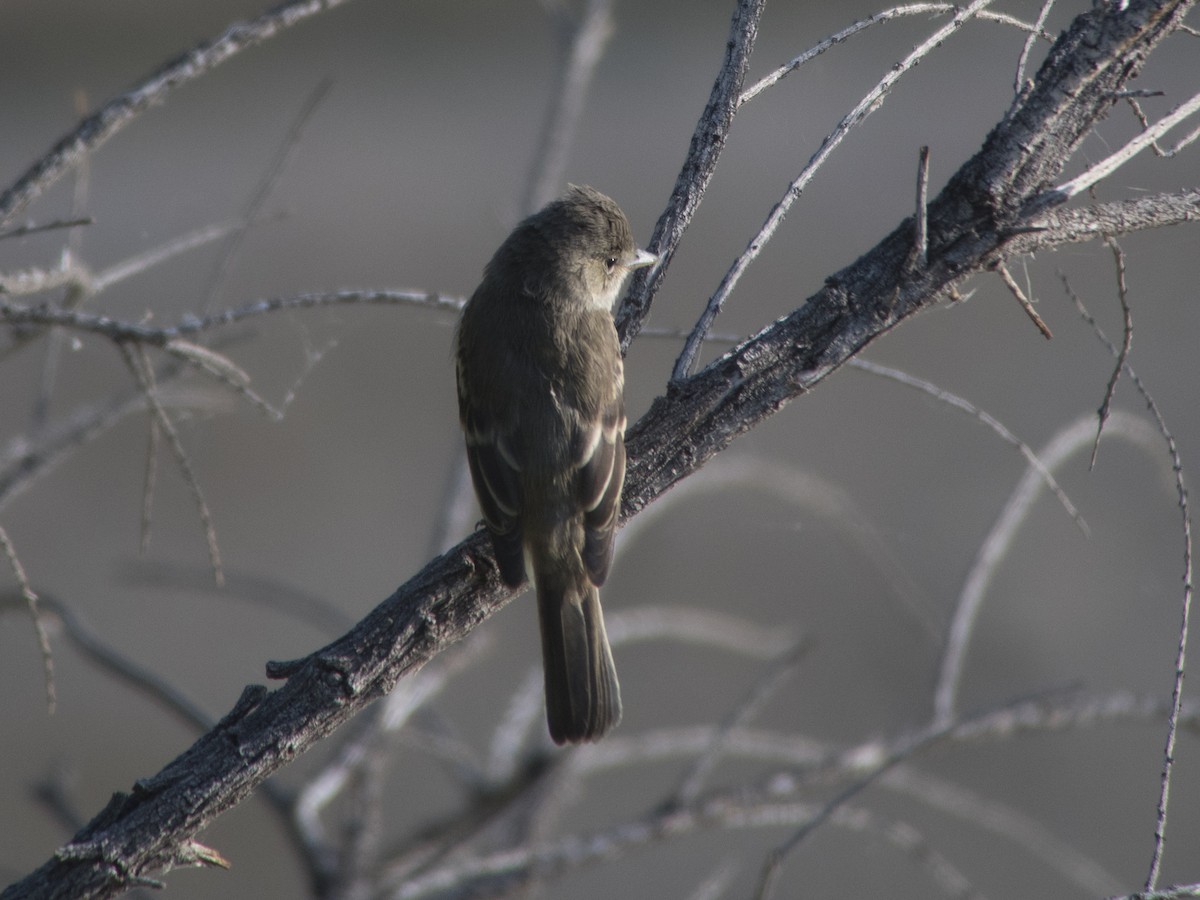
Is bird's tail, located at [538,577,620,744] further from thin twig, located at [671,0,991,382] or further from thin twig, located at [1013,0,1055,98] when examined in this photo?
thin twig, located at [1013,0,1055,98]

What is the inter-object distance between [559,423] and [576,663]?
723 millimetres

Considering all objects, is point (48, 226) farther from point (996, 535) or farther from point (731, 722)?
point (996, 535)

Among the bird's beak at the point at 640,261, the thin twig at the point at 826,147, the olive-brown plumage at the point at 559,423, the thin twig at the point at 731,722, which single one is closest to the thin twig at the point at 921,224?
the thin twig at the point at 826,147

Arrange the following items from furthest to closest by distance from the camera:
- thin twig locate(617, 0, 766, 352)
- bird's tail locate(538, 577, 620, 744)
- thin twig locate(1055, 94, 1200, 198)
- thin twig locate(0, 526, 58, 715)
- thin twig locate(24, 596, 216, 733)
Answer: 1. thin twig locate(24, 596, 216, 733)
2. bird's tail locate(538, 577, 620, 744)
3. thin twig locate(617, 0, 766, 352)
4. thin twig locate(0, 526, 58, 715)
5. thin twig locate(1055, 94, 1200, 198)

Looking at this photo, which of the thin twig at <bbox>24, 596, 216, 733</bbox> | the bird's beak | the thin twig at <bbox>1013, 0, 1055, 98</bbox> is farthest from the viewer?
the thin twig at <bbox>24, 596, 216, 733</bbox>

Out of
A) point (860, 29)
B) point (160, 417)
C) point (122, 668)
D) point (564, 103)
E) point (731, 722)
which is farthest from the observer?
point (564, 103)

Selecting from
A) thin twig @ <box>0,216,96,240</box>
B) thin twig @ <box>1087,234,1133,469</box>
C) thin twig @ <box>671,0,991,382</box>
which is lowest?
thin twig @ <box>1087,234,1133,469</box>

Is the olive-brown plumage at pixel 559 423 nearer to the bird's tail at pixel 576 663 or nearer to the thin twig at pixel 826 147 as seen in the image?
the bird's tail at pixel 576 663

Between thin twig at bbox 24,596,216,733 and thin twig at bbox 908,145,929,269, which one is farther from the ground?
thin twig at bbox 24,596,216,733

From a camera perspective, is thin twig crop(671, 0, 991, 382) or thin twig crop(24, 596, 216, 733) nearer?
thin twig crop(671, 0, 991, 382)

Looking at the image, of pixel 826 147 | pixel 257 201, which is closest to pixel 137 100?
pixel 257 201

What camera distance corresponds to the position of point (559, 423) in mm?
3615

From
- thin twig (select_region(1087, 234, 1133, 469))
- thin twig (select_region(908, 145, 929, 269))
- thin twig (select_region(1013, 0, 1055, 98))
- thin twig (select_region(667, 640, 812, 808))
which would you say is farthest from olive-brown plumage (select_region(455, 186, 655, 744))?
thin twig (select_region(1087, 234, 1133, 469))

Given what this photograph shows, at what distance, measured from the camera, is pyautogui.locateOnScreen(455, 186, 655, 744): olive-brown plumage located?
3402 millimetres
